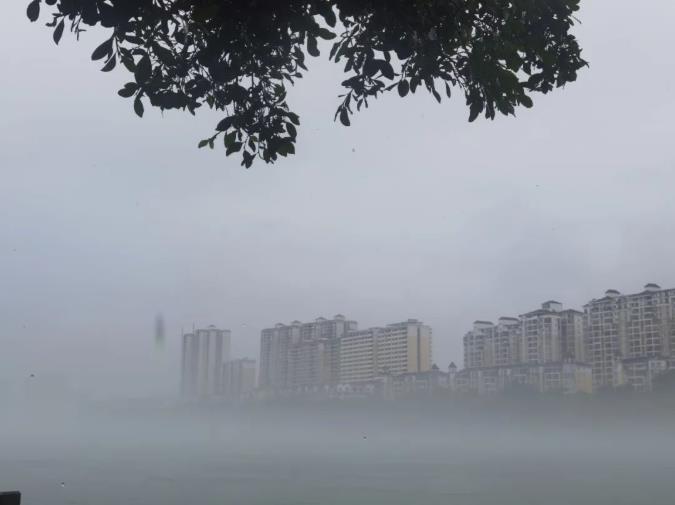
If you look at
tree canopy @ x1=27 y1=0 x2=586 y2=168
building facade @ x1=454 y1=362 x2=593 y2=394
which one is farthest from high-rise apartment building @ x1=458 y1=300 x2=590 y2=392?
tree canopy @ x1=27 y1=0 x2=586 y2=168

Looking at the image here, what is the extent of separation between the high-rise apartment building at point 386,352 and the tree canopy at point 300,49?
5884cm

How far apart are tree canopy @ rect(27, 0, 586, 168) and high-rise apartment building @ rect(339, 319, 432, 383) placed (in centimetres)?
5884

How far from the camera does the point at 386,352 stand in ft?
208

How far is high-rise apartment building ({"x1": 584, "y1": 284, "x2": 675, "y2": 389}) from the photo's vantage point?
50594 mm

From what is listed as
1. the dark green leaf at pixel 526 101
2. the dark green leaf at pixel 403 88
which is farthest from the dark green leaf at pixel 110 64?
the dark green leaf at pixel 526 101

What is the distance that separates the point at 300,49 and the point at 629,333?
51442 mm

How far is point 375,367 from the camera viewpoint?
206ft

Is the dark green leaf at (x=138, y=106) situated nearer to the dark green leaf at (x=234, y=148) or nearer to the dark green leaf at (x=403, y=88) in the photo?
the dark green leaf at (x=234, y=148)

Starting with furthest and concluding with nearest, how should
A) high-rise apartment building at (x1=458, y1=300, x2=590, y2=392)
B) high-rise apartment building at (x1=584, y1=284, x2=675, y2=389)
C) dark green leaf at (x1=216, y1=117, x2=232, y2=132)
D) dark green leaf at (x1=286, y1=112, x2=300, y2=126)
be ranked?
high-rise apartment building at (x1=458, y1=300, x2=590, y2=392), high-rise apartment building at (x1=584, y1=284, x2=675, y2=389), dark green leaf at (x1=286, y1=112, x2=300, y2=126), dark green leaf at (x1=216, y1=117, x2=232, y2=132)

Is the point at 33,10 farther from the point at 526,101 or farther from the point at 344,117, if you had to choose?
the point at 526,101

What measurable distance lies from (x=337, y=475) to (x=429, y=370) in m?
22.9

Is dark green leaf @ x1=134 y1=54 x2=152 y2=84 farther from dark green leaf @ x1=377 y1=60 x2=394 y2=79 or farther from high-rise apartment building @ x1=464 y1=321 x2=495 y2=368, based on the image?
Result: high-rise apartment building @ x1=464 y1=321 x2=495 y2=368

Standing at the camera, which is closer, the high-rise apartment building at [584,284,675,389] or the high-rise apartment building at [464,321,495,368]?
the high-rise apartment building at [584,284,675,389]

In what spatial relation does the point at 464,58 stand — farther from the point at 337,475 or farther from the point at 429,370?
the point at 429,370
